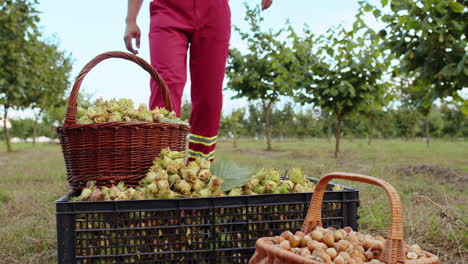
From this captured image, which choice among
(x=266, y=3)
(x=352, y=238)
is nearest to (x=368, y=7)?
(x=266, y=3)

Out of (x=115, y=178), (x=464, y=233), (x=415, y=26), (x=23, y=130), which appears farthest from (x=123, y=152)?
(x=23, y=130)

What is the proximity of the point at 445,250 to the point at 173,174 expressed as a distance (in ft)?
5.34

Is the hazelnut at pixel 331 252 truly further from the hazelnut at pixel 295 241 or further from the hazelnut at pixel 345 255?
the hazelnut at pixel 295 241

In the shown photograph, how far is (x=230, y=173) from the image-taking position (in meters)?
1.91

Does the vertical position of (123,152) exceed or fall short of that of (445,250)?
it exceeds it

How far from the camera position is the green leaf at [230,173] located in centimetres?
184

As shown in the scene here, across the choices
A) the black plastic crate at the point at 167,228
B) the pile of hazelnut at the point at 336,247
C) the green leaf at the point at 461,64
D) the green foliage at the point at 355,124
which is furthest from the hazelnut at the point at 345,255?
the green foliage at the point at 355,124

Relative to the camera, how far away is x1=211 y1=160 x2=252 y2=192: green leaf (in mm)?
1837

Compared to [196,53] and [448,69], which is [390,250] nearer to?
[196,53]

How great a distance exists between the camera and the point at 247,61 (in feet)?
47.4

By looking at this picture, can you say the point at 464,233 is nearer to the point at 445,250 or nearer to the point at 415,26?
the point at 445,250

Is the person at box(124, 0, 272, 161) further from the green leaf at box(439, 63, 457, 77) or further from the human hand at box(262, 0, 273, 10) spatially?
the green leaf at box(439, 63, 457, 77)

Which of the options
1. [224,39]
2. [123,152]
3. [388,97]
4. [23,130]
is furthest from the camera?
[23,130]

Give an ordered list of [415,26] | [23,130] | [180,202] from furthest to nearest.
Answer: [23,130]
[415,26]
[180,202]
